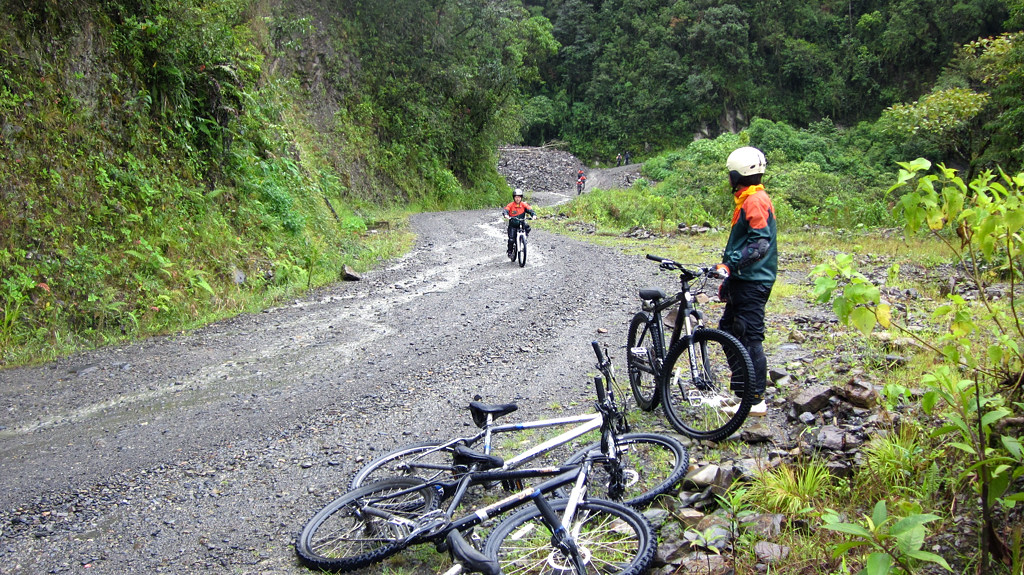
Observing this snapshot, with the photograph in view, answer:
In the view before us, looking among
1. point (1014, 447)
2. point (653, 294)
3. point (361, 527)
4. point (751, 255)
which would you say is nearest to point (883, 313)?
point (1014, 447)

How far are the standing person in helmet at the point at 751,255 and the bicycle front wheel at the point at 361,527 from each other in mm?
2516

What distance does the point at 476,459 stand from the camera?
347 centimetres

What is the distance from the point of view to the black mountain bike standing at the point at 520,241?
1277 centimetres

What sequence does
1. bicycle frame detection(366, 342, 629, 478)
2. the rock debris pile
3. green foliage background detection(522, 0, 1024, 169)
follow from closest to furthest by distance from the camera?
bicycle frame detection(366, 342, 629, 478) → the rock debris pile → green foliage background detection(522, 0, 1024, 169)

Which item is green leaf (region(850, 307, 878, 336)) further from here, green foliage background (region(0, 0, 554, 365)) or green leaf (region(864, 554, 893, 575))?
green foliage background (region(0, 0, 554, 365))

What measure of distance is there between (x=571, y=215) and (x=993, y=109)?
1462 centimetres

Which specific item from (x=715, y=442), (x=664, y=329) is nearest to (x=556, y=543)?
(x=715, y=442)

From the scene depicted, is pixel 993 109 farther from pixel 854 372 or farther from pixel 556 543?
pixel 556 543

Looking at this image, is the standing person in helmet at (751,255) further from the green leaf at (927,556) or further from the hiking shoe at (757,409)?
the green leaf at (927,556)

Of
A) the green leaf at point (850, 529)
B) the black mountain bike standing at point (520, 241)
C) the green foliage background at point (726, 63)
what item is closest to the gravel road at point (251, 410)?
the green leaf at point (850, 529)

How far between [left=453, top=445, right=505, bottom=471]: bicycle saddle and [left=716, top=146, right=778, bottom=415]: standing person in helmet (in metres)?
Result: 2.06

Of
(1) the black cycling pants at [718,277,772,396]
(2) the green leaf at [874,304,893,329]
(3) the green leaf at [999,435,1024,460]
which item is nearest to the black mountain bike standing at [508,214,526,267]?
(1) the black cycling pants at [718,277,772,396]

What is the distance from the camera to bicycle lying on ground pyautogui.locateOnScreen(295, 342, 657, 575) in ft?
9.75

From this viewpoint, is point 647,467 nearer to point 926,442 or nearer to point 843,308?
point 926,442
